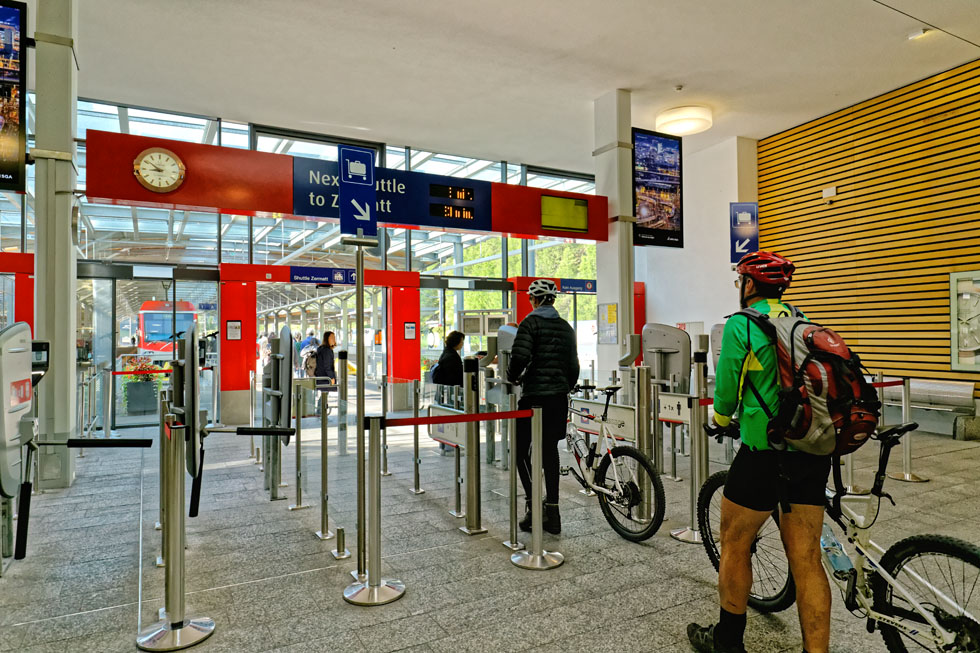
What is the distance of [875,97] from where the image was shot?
8805 mm

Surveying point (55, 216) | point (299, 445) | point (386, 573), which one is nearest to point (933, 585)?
point (386, 573)

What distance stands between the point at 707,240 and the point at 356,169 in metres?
9.06

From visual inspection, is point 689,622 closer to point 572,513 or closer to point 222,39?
point 572,513

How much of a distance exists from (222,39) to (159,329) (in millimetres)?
4789

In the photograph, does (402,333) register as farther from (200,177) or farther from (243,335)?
(200,177)

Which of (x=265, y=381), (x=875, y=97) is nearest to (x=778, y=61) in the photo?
(x=875, y=97)

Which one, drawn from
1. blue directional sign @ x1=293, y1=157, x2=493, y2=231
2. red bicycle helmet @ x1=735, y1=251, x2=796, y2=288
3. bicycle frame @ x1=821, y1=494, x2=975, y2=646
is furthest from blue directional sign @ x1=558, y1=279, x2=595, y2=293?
bicycle frame @ x1=821, y1=494, x2=975, y2=646

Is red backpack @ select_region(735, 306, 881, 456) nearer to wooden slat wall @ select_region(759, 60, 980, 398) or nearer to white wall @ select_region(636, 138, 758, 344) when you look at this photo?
wooden slat wall @ select_region(759, 60, 980, 398)

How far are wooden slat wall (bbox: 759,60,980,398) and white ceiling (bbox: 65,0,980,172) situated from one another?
16.9 inches

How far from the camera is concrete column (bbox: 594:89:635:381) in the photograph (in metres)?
8.16

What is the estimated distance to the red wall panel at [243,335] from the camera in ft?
30.4

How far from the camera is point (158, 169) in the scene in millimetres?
5746

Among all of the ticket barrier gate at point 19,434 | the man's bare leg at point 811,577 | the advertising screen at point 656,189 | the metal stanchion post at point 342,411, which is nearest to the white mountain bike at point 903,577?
the man's bare leg at point 811,577

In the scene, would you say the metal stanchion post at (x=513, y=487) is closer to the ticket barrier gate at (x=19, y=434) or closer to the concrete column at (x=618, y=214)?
the ticket barrier gate at (x=19, y=434)
